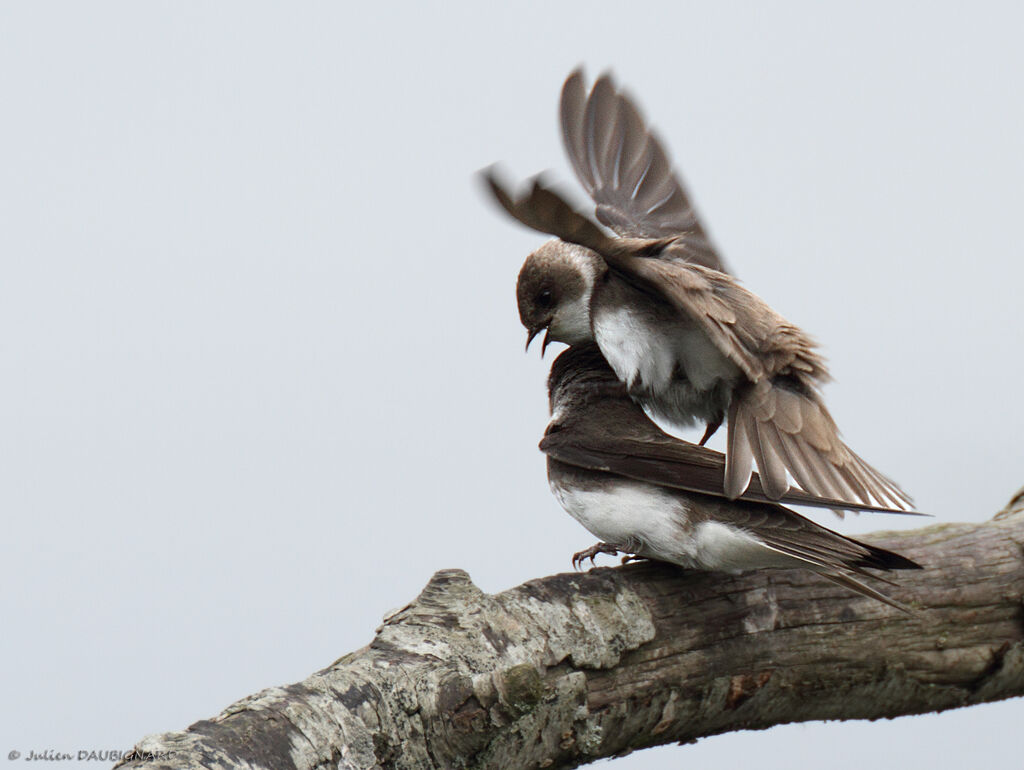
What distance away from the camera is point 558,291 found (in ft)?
11.2

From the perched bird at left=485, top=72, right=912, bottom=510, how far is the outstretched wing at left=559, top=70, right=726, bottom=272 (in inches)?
23.5

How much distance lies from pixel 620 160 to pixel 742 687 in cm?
217

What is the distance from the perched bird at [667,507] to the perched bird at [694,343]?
92 millimetres

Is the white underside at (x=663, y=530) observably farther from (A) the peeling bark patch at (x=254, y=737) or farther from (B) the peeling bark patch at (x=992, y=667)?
(A) the peeling bark patch at (x=254, y=737)

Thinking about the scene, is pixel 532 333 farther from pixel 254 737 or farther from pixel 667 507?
pixel 254 737

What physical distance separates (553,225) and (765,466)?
0.77 meters

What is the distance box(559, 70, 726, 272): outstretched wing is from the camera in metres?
4.27

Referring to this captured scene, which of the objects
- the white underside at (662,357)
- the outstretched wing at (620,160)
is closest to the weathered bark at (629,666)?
the white underside at (662,357)

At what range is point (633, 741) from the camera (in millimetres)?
2879

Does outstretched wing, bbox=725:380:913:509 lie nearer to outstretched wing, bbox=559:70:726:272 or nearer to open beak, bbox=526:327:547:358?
open beak, bbox=526:327:547:358

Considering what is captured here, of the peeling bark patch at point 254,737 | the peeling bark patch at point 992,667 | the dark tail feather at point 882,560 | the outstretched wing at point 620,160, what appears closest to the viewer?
the peeling bark patch at point 254,737

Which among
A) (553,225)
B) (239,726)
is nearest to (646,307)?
(553,225)

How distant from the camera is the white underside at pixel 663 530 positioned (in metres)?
2.84

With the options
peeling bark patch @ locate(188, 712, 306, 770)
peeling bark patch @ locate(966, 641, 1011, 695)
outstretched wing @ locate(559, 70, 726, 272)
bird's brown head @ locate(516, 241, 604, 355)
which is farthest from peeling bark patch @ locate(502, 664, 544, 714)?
outstretched wing @ locate(559, 70, 726, 272)
